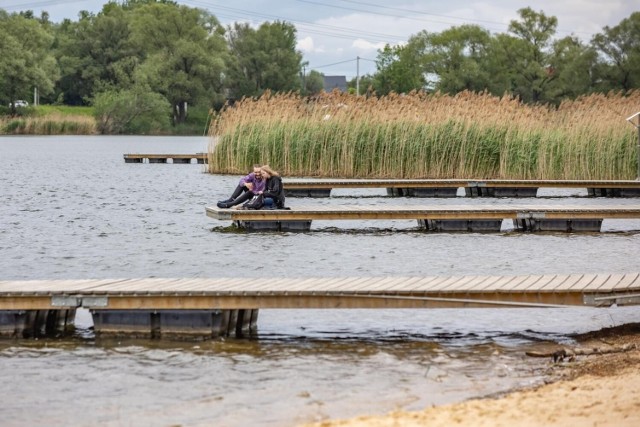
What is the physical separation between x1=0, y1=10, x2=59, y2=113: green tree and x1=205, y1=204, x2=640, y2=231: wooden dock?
86.3m

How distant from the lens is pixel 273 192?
2300cm

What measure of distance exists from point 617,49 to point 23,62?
173 feet

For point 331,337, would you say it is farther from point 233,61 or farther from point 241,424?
point 233,61

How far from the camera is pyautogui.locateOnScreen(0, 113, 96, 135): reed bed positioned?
95.0 metres

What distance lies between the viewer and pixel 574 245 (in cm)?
2102

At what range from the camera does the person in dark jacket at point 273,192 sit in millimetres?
22969

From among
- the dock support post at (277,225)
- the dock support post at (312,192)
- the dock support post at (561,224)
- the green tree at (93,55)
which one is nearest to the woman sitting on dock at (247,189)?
the dock support post at (277,225)

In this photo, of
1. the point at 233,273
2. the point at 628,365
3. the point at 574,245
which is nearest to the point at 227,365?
the point at 628,365

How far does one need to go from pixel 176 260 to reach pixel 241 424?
1013 centimetres

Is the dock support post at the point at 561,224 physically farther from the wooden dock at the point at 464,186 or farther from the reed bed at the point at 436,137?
the reed bed at the point at 436,137

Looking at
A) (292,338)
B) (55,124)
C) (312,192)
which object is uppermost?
(55,124)

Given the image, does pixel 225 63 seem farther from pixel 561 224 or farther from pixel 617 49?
pixel 561 224

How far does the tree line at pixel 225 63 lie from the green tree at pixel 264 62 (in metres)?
0.10

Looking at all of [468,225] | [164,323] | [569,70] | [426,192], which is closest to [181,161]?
[426,192]
